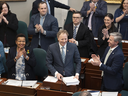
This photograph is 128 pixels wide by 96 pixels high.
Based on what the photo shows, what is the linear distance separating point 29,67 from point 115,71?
1.40 meters

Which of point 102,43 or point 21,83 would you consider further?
point 102,43

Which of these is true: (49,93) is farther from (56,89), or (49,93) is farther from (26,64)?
(26,64)

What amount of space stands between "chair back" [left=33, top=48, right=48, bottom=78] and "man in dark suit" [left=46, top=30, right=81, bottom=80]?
1.26 ft

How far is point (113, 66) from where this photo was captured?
2803 mm

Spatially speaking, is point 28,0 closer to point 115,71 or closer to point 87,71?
point 87,71

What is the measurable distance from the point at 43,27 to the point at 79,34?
75cm

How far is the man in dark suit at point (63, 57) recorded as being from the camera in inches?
116

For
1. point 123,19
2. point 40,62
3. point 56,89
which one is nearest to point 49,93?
point 56,89

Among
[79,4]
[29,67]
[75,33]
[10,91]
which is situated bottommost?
[10,91]

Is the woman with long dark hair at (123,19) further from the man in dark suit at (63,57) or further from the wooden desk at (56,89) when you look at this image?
the wooden desk at (56,89)

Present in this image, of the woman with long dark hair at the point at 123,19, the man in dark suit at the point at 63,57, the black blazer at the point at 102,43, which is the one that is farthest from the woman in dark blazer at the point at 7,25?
the woman with long dark hair at the point at 123,19

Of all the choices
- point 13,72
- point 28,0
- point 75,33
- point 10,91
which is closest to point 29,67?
point 13,72

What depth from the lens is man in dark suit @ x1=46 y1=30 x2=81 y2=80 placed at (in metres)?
2.96

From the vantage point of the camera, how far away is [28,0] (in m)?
6.06
